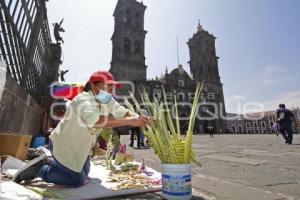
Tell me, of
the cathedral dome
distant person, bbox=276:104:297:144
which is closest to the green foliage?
distant person, bbox=276:104:297:144

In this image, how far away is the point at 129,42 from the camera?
35469 millimetres

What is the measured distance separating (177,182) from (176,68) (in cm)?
4329

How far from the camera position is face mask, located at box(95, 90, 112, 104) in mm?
2539

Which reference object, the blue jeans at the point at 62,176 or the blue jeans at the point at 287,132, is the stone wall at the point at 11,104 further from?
the blue jeans at the point at 287,132

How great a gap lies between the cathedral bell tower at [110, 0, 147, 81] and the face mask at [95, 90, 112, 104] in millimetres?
30906

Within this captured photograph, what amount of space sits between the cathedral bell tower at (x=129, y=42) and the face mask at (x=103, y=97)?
3091 cm

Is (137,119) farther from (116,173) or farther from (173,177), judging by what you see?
(116,173)

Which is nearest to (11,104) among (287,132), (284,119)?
(287,132)

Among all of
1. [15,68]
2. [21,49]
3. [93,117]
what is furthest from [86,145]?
[21,49]

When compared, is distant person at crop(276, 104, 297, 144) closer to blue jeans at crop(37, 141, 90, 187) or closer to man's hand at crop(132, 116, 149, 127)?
man's hand at crop(132, 116, 149, 127)

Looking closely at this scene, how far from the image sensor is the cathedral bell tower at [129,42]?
33.9 meters

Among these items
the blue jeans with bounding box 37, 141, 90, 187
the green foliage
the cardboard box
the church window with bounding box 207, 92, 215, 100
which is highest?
the church window with bounding box 207, 92, 215, 100

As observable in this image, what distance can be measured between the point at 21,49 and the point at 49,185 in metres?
2.65

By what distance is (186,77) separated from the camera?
4459 cm
